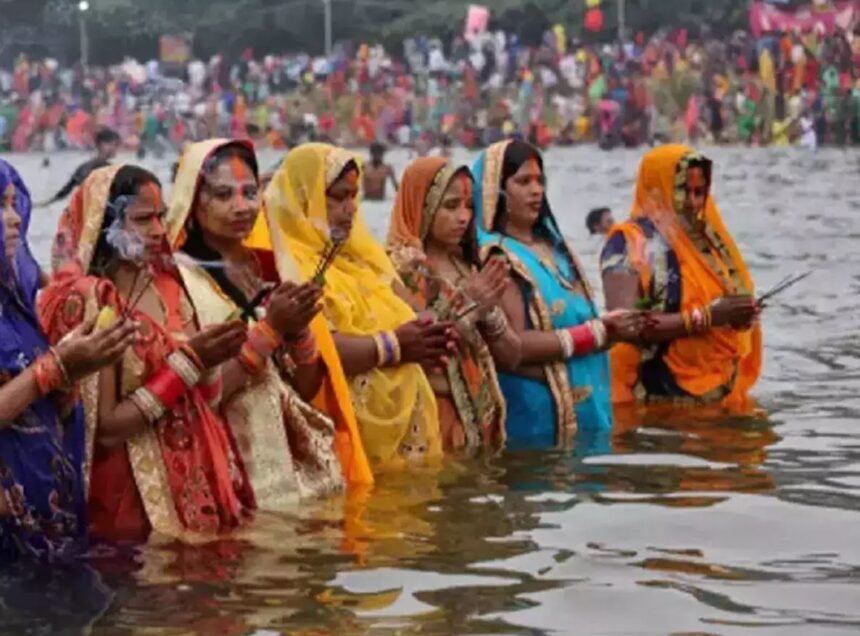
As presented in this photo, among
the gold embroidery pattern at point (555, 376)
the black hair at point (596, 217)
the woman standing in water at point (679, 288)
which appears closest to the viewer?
the gold embroidery pattern at point (555, 376)

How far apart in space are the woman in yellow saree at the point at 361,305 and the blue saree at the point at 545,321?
0.64 metres

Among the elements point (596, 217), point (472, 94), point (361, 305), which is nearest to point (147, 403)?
point (361, 305)

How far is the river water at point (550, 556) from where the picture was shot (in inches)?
252

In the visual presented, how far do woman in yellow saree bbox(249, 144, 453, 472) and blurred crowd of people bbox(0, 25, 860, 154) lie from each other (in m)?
37.9

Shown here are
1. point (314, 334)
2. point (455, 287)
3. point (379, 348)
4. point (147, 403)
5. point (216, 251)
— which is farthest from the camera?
point (455, 287)

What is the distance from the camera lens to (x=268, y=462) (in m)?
7.45

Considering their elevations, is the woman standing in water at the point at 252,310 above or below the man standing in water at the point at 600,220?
above

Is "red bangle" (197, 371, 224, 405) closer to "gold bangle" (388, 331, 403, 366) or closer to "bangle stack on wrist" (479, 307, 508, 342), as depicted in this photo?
"gold bangle" (388, 331, 403, 366)

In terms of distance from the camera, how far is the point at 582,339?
9.04 meters

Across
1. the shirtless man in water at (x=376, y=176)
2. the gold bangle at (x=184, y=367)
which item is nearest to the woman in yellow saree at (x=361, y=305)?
the gold bangle at (x=184, y=367)

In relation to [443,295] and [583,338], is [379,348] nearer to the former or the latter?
[443,295]

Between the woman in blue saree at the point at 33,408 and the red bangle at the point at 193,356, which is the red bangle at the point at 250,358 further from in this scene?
the woman in blue saree at the point at 33,408

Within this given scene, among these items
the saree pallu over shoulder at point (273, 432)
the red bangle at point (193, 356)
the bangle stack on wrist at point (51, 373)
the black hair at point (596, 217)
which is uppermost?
the bangle stack on wrist at point (51, 373)

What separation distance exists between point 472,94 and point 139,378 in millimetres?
45957
